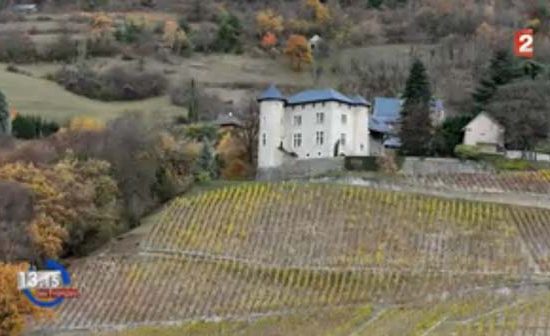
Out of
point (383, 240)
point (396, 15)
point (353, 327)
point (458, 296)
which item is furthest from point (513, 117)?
point (396, 15)

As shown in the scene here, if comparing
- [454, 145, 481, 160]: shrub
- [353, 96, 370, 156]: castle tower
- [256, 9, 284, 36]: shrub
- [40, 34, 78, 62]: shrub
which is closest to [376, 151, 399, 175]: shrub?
[454, 145, 481, 160]: shrub

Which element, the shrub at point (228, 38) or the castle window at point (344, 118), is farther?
the shrub at point (228, 38)

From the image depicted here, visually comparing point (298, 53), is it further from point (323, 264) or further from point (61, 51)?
point (323, 264)

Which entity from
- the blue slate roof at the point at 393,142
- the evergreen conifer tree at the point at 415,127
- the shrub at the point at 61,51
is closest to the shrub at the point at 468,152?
the evergreen conifer tree at the point at 415,127

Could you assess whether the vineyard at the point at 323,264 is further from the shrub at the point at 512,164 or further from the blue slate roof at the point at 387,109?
the blue slate roof at the point at 387,109

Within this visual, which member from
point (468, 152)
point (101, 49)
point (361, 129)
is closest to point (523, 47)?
point (361, 129)
